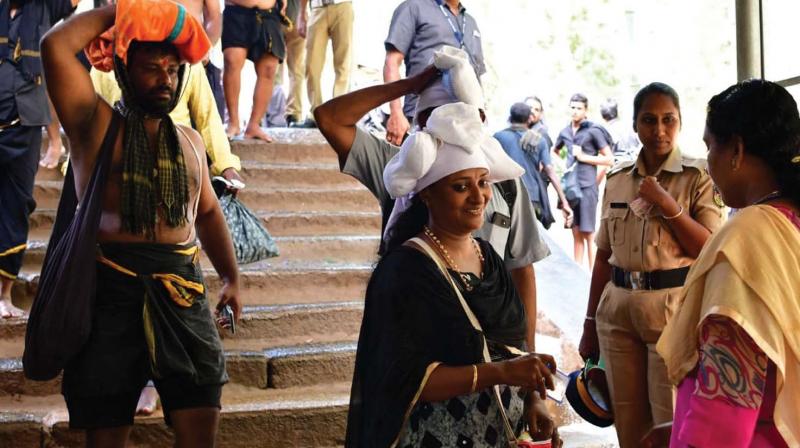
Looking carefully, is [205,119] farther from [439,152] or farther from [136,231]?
[439,152]

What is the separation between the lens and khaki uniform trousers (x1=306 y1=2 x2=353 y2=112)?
919cm

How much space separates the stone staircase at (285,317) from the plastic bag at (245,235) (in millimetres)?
570

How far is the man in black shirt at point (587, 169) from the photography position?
33.4ft

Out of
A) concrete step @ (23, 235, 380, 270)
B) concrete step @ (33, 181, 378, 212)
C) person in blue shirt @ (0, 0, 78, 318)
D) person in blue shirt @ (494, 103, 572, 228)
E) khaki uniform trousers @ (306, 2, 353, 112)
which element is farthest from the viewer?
khaki uniform trousers @ (306, 2, 353, 112)

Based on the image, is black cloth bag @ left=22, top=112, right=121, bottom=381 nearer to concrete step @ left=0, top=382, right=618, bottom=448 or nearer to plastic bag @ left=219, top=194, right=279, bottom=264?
concrete step @ left=0, top=382, right=618, bottom=448

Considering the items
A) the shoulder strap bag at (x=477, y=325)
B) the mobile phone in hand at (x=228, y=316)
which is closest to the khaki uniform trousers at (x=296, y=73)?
the mobile phone in hand at (x=228, y=316)

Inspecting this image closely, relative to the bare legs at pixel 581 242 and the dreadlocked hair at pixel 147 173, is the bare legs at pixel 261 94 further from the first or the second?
the dreadlocked hair at pixel 147 173

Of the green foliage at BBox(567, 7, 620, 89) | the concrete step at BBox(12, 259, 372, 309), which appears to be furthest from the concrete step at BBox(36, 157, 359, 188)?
the green foliage at BBox(567, 7, 620, 89)

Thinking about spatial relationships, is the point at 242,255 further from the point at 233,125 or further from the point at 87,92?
the point at 233,125

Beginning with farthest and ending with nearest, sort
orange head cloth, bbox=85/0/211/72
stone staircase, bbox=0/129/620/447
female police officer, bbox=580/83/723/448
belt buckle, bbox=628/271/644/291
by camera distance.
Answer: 1. stone staircase, bbox=0/129/620/447
2. belt buckle, bbox=628/271/644/291
3. female police officer, bbox=580/83/723/448
4. orange head cloth, bbox=85/0/211/72

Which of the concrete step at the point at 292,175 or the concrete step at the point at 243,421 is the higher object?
the concrete step at the point at 292,175

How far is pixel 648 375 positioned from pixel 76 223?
2.40 metres

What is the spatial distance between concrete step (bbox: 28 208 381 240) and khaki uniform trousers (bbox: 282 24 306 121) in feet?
9.65

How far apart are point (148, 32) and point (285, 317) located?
8.66 feet
